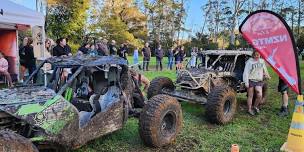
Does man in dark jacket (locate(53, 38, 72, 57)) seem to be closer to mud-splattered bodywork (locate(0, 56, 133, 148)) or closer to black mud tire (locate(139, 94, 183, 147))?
mud-splattered bodywork (locate(0, 56, 133, 148))

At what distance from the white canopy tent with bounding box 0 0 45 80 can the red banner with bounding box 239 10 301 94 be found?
6.88 metres

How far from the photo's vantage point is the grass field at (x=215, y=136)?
6102 millimetres

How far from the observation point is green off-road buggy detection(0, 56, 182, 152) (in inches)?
176

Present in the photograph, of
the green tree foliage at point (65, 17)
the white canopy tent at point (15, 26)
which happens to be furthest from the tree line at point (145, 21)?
the white canopy tent at point (15, 26)

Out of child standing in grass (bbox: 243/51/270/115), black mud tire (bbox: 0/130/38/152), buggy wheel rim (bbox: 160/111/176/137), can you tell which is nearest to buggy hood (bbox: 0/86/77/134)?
black mud tire (bbox: 0/130/38/152)

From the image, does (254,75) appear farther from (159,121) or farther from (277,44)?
(159,121)

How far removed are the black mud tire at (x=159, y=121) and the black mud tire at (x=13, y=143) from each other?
2.15 meters

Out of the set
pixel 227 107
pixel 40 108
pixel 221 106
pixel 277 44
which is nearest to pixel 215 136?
pixel 221 106

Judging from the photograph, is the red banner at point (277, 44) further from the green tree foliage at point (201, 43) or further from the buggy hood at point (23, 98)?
the green tree foliage at point (201, 43)

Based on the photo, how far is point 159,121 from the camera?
19.1 ft

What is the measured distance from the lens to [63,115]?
4715 millimetres

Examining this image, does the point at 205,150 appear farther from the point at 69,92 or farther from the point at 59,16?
the point at 59,16

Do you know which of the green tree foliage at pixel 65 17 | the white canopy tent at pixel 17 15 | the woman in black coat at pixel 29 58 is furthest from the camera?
the green tree foliage at pixel 65 17

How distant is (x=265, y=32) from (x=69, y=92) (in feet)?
11.4
